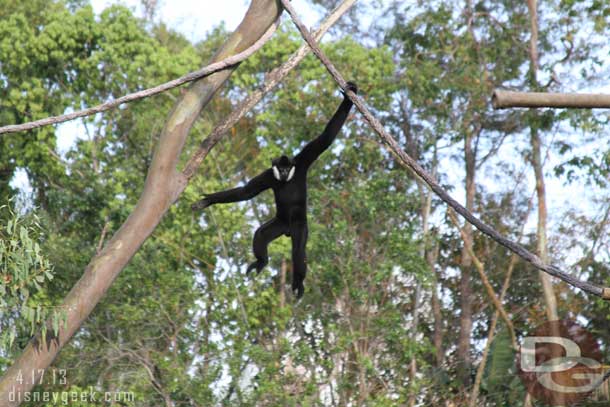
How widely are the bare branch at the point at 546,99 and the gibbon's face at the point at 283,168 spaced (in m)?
2.42

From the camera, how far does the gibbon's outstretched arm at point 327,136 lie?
18.8 ft

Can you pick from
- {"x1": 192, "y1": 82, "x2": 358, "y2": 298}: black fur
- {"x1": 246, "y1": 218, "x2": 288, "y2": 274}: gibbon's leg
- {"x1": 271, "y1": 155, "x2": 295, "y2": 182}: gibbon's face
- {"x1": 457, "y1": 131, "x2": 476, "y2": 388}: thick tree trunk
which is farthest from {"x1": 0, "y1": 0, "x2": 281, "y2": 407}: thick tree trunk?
{"x1": 457, "y1": 131, "x2": 476, "y2": 388}: thick tree trunk

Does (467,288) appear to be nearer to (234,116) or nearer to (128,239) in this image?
(234,116)

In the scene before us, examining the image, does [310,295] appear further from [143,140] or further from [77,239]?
[143,140]

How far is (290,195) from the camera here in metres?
6.29

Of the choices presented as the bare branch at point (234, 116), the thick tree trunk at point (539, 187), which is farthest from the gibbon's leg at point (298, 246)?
the thick tree trunk at point (539, 187)

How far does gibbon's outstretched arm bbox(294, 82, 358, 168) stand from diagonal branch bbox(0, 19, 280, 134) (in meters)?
0.63

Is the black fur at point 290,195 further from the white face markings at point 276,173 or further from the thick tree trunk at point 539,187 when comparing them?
the thick tree trunk at point 539,187

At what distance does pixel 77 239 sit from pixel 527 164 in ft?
Result: 24.8

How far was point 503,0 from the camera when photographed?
16.3m

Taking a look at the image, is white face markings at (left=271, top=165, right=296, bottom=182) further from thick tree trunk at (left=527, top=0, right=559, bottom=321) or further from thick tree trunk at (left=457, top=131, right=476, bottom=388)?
thick tree trunk at (left=457, top=131, right=476, bottom=388)

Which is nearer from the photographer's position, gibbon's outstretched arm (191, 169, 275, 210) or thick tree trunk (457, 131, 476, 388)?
gibbon's outstretched arm (191, 169, 275, 210)

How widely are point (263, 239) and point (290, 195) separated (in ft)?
1.31

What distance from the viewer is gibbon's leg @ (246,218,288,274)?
642cm
